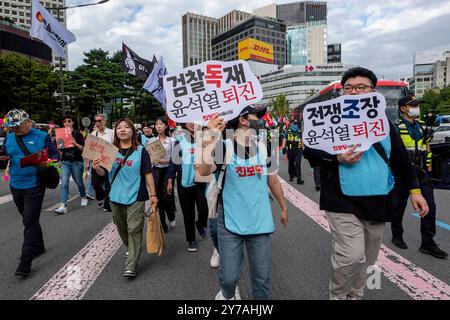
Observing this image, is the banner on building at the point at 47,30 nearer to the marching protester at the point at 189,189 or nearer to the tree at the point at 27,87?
the marching protester at the point at 189,189

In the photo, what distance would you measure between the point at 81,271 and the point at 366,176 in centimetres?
313

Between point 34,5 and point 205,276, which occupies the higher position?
point 34,5

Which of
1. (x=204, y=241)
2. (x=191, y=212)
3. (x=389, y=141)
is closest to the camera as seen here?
(x=389, y=141)

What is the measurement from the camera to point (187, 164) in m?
4.15

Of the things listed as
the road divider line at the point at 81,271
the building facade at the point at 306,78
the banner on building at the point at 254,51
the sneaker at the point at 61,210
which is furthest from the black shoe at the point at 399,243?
the building facade at the point at 306,78

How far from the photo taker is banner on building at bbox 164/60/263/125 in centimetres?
277

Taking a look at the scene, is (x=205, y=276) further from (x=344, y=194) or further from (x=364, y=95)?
(x=364, y=95)

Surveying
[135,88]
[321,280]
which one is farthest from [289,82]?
[321,280]

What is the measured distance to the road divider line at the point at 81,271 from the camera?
3.05 m

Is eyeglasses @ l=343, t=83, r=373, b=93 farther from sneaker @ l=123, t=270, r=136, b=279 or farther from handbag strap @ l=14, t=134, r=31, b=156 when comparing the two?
handbag strap @ l=14, t=134, r=31, b=156

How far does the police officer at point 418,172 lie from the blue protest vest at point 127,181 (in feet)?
10.3

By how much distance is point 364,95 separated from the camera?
2430 millimetres

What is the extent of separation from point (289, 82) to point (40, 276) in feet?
357

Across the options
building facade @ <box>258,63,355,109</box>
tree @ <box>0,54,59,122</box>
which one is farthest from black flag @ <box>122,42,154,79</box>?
building facade @ <box>258,63,355,109</box>
